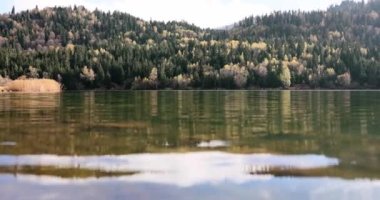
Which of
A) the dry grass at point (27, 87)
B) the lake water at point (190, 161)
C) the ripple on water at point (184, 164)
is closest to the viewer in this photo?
the lake water at point (190, 161)

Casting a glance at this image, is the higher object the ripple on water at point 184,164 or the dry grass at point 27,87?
the dry grass at point 27,87

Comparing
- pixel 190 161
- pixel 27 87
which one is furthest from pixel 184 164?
pixel 27 87

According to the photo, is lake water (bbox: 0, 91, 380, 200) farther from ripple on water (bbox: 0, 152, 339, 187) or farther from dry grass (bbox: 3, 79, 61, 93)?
dry grass (bbox: 3, 79, 61, 93)

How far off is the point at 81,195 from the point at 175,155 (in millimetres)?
6609

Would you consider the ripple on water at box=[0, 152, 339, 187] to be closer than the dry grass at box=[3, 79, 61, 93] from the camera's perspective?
Yes

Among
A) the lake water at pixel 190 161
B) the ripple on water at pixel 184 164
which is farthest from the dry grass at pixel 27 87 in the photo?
the ripple on water at pixel 184 164

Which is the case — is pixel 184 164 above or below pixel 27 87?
below

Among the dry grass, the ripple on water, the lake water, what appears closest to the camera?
the lake water

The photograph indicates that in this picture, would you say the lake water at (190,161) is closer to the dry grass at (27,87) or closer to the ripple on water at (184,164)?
→ the ripple on water at (184,164)

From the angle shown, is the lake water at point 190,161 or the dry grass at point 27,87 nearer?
the lake water at point 190,161

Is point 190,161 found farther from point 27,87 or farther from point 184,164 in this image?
point 27,87

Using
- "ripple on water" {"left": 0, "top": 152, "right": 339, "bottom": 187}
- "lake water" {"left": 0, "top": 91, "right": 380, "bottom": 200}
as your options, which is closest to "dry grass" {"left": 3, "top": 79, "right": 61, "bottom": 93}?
"lake water" {"left": 0, "top": 91, "right": 380, "bottom": 200}

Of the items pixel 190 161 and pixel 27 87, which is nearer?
pixel 190 161

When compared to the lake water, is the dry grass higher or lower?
higher
